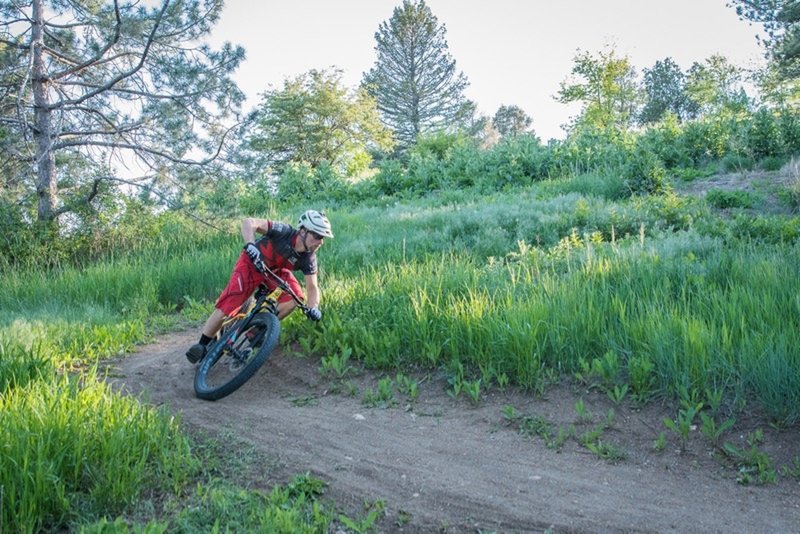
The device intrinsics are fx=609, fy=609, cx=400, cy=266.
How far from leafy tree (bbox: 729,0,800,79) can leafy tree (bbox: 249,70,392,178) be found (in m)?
22.7

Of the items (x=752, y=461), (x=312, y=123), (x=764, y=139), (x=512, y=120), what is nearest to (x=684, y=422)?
(x=752, y=461)

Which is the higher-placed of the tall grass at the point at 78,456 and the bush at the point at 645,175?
the bush at the point at 645,175

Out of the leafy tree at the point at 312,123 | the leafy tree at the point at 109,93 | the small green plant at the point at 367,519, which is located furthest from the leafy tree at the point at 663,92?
the small green plant at the point at 367,519

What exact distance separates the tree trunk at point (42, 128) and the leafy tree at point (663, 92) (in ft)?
199

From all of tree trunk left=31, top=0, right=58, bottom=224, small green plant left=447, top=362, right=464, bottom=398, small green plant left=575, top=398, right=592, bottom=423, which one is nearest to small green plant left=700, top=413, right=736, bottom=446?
small green plant left=575, top=398, right=592, bottom=423

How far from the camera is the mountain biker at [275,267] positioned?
638 centimetres

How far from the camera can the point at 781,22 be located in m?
21.9

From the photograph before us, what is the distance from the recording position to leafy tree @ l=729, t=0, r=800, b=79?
68.3 ft

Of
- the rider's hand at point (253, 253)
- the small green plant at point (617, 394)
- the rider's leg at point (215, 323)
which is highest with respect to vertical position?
the rider's hand at point (253, 253)

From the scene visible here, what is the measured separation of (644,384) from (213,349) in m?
4.15

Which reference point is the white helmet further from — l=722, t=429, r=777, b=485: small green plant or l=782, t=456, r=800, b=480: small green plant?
l=782, t=456, r=800, b=480: small green plant

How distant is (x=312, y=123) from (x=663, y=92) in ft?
142

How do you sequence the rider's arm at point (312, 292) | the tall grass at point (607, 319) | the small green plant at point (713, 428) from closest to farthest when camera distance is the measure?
1. the small green plant at point (713, 428)
2. the tall grass at point (607, 319)
3. the rider's arm at point (312, 292)

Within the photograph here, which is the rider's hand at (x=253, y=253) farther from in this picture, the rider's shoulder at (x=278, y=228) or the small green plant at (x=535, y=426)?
the small green plant at (x=535, y=426)
